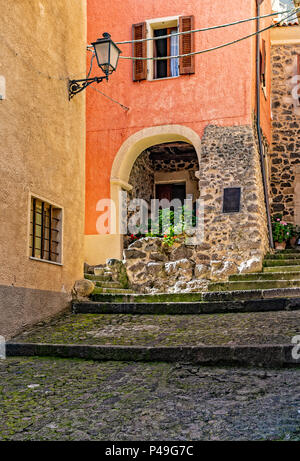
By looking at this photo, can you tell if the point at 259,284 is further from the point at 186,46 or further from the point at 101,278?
the point at 186,46

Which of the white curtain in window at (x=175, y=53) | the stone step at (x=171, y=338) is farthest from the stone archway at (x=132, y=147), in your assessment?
the stone step at (x=171, y=338)

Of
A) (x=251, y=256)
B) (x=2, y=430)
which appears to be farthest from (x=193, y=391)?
(x=251, y=256)

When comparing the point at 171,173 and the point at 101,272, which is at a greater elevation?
the point at 171,173

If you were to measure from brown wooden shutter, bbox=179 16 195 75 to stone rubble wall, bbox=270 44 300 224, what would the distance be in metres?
3.91

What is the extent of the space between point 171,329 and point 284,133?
10.7 metres

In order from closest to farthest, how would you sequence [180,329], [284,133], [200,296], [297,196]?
[180,329] → [200,296] → [297,196] → [284,133]

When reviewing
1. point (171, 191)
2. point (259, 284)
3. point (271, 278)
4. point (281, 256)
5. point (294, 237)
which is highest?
point (171, 191)

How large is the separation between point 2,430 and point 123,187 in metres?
10.1

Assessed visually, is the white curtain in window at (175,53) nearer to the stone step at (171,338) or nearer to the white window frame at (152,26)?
the white window frame at (152,26)

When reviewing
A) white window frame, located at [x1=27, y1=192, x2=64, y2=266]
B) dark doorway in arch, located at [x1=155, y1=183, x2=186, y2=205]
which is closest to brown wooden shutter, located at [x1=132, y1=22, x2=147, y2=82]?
dark doorway in arch, located at [x1=155, y1=183, x2=186, y2=205]

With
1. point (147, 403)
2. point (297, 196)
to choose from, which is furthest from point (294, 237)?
point (147, 403)

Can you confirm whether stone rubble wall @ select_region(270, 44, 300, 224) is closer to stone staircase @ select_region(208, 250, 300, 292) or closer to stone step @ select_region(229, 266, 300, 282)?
stone staircase @ select_region(208, 250, 300, 292)

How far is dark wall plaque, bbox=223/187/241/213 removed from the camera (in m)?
12.3

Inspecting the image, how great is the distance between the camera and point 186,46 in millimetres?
13367
